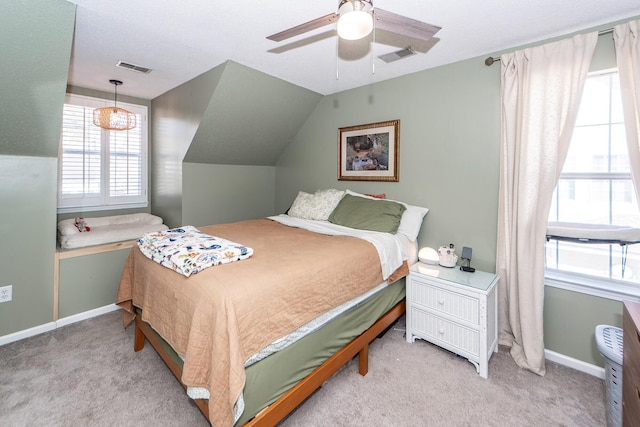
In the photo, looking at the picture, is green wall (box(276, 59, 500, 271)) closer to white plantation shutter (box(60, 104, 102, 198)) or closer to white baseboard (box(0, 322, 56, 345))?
white plantation shutter (box(60, 104, 102, 198))

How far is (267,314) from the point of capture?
1.44 metres

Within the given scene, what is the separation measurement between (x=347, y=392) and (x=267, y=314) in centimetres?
89

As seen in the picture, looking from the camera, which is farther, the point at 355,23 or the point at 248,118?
the point at 248,118

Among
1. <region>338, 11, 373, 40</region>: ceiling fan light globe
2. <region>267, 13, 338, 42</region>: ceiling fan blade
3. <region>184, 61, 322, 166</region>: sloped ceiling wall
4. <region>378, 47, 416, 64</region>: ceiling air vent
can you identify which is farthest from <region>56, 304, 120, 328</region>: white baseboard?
<region>378, 47, 416, 64</region>: ceiling air vent

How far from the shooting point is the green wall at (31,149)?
5.98 feet

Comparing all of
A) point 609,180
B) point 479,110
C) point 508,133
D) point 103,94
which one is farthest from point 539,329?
point 103,94

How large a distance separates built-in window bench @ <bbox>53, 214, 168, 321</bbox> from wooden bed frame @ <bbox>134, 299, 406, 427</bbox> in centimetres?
104

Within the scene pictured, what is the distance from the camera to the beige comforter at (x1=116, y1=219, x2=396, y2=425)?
1.28 meters

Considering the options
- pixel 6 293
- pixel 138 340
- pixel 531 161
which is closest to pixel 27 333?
pixel 6 293

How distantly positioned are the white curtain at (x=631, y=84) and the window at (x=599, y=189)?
0.67 ft

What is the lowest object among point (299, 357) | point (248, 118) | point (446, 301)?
point (299, 357)

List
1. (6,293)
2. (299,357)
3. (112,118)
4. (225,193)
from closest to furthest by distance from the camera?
(299,357) → (6,293) → (112,118) → (225,193)

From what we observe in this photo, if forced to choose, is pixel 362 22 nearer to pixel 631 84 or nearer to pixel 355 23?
pixel 355 23

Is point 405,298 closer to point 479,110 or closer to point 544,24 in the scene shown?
point 479,110
